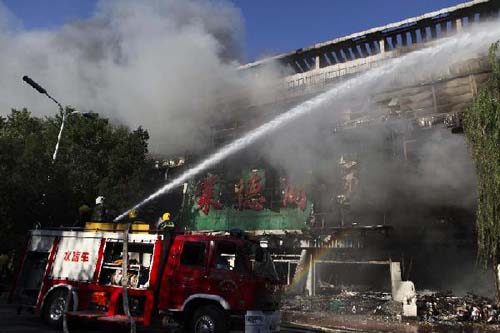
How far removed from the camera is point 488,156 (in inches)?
419

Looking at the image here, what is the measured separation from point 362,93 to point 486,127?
27.9 ft

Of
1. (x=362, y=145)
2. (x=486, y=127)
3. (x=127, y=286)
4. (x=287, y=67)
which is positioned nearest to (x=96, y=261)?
(x=127, y=286)

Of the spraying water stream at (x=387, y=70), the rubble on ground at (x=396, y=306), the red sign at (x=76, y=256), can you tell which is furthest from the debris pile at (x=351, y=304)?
the red sign at (x=76, y=256)

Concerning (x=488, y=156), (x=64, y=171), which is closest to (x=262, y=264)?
(x=488, y=156)

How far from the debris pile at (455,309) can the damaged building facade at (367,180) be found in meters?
0.65

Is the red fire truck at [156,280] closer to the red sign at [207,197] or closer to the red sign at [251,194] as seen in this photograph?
the red sign at [251,194]

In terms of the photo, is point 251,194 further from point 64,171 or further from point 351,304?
point 64,171

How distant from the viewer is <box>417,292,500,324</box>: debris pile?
11492 mm

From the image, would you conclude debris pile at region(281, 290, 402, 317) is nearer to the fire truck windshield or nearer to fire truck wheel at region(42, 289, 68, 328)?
the fire truck windshield

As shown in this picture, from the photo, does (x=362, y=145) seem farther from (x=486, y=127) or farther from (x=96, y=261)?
(x=96, y=261)

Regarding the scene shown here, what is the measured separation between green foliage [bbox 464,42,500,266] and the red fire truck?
702 centimetres

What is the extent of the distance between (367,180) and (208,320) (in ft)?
35.1

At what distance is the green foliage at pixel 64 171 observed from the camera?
544 inches

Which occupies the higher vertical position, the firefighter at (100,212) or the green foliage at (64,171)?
the green foliage at (64,171)
